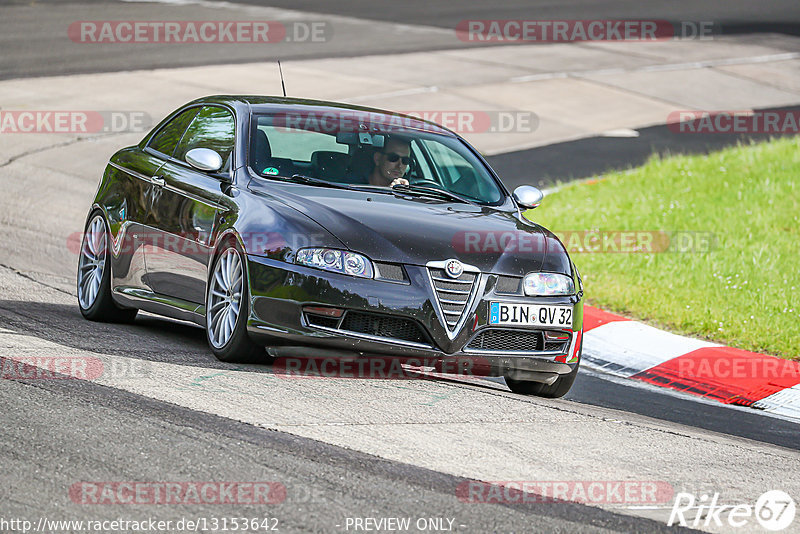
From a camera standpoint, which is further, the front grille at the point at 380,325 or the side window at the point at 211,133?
the side window at the point at 211,133

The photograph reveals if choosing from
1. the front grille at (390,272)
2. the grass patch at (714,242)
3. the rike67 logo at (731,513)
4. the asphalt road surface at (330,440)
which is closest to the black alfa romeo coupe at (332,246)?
the front grille at (390,272)

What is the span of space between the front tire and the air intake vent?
3.35ft

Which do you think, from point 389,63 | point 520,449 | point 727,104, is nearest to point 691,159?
point 727,104

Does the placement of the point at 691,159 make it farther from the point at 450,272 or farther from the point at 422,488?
the point at 422,488

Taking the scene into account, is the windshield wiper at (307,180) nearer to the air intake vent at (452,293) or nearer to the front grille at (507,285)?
the air intake vent at (452,293)

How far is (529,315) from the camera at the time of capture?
23.5 ft

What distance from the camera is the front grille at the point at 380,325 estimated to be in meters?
6.84

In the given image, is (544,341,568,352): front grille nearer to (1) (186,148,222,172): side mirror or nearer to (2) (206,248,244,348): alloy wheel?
(2) (206,248,244,348): alloy wheel

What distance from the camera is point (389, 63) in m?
24.2

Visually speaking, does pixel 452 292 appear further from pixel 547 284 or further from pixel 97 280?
pixel 97 280

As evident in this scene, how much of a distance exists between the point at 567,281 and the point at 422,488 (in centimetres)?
266

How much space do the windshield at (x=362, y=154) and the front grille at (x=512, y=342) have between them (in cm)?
121

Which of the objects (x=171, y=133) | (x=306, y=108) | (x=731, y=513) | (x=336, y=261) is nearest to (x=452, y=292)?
(x=336, y=261)

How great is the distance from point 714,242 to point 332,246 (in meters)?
6.56
